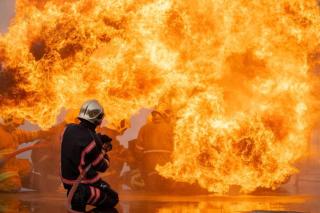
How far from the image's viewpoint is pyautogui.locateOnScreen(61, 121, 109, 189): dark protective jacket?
7.73 meters

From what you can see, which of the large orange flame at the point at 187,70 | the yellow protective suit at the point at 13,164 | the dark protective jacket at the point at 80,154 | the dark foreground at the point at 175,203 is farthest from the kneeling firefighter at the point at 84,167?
the large orange flame at the point at 187,70

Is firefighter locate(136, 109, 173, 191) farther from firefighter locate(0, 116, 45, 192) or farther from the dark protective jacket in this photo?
the dark protective jacket

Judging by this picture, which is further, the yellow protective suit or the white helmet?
the yellow protective suit

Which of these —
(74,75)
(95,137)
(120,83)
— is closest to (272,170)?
(120,83)

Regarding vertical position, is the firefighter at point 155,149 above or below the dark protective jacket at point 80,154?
above

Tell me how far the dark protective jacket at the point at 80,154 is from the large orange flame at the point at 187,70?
8.54m

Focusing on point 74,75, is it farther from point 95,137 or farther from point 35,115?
point 95,137

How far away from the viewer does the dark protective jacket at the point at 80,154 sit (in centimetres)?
773

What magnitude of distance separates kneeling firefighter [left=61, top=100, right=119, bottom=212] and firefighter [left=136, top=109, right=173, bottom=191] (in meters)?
8.90

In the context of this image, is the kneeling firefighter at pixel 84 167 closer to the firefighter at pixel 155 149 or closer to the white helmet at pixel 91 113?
the white helmet at pixel 91 113

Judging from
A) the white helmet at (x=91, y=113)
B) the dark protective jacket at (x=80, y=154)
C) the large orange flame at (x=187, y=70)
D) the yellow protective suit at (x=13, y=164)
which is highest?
the large orange flame at (x=187, y=70)

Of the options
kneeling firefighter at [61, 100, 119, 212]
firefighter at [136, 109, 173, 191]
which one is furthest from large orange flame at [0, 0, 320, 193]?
kneeling firefighter at [61, 100, 119, 212]

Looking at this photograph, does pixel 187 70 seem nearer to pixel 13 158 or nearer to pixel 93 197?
pixel 13 158

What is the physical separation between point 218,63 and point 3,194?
281 inches
